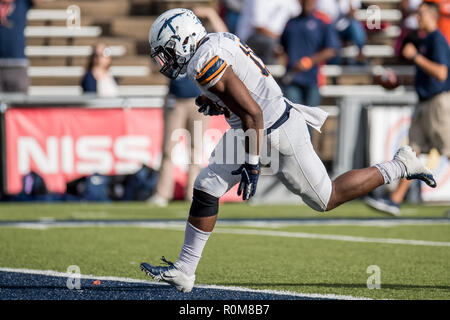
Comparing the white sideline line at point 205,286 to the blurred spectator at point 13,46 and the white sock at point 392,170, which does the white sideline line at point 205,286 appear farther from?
the blurred spectator at point 13,46

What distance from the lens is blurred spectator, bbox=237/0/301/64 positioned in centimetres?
1280

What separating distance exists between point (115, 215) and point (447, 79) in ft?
11.9

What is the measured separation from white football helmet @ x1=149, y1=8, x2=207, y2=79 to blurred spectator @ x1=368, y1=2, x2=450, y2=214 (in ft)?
14.4

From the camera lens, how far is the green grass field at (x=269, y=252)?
17.0 ft

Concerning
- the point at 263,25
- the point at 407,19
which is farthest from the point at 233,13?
the point at 407,19

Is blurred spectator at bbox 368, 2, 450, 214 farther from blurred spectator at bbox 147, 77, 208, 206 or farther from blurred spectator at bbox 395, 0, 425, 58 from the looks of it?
blurred spectator at bbox 395, 0, 425, 58

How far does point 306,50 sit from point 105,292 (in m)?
6.82

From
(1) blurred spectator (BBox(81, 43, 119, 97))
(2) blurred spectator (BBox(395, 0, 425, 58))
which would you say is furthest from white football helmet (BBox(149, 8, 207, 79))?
(2) blurred spectator (BBox(395, 0, 425, 58))

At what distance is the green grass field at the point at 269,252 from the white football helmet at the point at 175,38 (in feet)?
4.23

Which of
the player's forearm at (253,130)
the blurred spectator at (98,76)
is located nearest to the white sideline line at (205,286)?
the player's forearm at (253,130)

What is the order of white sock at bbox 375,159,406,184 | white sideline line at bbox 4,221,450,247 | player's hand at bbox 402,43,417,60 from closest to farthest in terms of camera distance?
white sock at bbox 375,159,406,184, white sideline line at bbox 4,221,450,247, player's hand at bbox 402,43,417,60

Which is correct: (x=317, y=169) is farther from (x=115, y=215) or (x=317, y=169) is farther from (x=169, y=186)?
(x=169, y=186)

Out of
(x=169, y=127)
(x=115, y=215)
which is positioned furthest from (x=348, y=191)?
(x=169, y=127)
